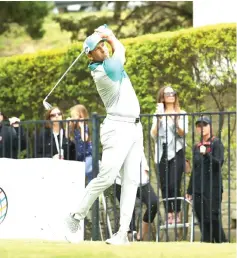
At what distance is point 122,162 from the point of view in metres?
11.8

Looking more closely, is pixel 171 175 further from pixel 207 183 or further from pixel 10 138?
pixel 10 138

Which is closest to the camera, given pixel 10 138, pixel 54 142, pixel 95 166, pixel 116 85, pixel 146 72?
pixel 116 85

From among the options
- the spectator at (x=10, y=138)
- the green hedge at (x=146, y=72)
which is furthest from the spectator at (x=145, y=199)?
the green hedge at (x=146, y=72)

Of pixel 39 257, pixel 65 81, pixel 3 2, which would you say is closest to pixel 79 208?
pixel 39 257

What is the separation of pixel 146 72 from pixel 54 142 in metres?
2.70

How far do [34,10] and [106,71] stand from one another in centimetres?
1419

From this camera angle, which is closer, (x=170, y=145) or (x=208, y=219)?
(x=208, y=219)

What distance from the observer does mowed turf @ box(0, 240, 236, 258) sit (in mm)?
11070

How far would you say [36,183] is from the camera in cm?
1342

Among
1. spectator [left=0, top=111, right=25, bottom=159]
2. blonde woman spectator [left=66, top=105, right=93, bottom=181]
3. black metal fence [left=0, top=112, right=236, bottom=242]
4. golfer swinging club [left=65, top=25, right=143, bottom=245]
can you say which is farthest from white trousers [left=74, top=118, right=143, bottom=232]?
spectator [left=0, top=111, right=25, bottom=159]

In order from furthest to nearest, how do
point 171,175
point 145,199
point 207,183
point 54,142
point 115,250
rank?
1. point 54,142
2. point 145,199
3. point 171,175
4. point 207,183
5. point 115,250

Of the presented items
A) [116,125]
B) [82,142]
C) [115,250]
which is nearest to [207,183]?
[82,142]

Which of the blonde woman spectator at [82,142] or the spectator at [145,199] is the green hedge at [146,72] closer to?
A: the blonde woman spectator at [82,142]

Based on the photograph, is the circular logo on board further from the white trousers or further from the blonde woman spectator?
the white trousers
